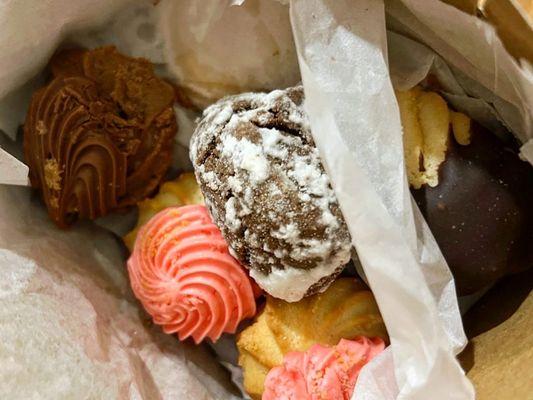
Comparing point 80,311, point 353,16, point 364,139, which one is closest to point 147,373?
point 80,311

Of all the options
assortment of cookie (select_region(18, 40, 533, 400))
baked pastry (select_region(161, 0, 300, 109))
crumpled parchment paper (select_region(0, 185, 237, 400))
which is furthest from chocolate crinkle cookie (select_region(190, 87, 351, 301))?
crumpled parchment paper (select_region(0, 185, 237, 400))

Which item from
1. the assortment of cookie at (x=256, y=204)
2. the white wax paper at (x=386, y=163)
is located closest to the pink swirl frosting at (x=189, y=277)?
the assortment of cookie at (x=256, y=204)

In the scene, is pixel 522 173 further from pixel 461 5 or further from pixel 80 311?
pixel 80 311

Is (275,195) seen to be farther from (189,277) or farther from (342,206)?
(189,277)

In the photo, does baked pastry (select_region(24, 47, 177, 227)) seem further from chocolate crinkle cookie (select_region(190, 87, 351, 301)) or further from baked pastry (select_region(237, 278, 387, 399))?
baked pastry (select_region(237, 278, 387, 399))

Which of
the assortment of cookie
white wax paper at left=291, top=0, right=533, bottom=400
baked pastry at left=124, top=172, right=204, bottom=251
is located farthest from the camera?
baked pastry at left=124, top=172, right=204, bottom=251

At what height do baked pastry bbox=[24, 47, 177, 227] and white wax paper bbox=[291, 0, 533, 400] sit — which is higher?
white wax paper bbox=[291, 0, 533, 400]

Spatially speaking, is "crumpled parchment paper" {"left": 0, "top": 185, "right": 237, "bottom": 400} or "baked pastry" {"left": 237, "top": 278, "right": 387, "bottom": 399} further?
"baked pastry" {"left": 237, "top": 278, "right": 387, "bottom": 399}
